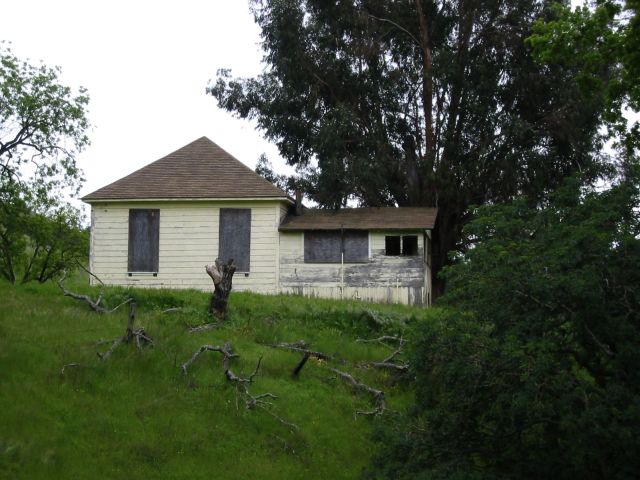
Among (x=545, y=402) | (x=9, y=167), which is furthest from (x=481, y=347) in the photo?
(x=9, y=167)

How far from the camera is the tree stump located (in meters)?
22.2

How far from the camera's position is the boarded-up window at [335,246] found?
98.6 ft

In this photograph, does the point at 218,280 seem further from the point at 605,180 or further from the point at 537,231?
the point at 605,180

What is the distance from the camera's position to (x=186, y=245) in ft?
99.7

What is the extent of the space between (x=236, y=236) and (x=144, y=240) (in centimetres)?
334

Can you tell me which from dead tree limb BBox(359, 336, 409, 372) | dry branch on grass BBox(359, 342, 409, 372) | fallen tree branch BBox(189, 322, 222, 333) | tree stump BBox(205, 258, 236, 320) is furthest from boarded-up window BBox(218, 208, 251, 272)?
dry branch on grass BBox(359, 342, 409, 372)

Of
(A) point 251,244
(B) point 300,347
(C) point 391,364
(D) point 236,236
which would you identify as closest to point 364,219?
(A) point 251,244

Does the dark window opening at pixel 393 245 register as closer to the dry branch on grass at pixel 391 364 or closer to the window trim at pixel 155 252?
the window trim at pixel 155 252

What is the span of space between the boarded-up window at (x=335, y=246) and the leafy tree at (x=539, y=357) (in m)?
15.3

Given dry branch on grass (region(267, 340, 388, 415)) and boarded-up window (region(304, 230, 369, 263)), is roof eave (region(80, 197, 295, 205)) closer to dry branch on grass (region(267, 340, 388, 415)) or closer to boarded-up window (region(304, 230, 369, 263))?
boarded-up window (region(304, 230, 369, 263))

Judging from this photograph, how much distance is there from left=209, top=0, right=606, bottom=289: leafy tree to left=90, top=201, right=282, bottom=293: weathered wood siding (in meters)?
3.73

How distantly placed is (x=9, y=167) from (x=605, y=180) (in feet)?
80.4

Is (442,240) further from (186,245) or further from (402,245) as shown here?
(186,245)

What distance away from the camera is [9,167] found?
36438 millimetres
